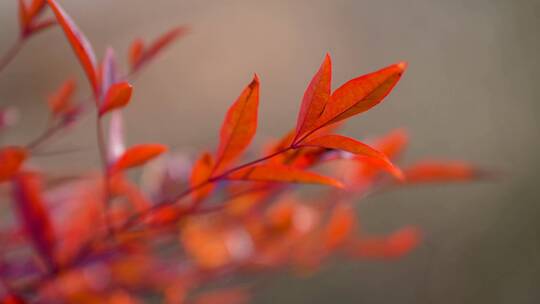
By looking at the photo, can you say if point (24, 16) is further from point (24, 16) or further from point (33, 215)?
point (33, 215)

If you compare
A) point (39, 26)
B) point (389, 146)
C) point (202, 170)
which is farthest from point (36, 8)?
point (389, 146)

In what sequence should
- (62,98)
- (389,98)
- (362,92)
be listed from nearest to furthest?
(362,92), (62,98), (389,98)

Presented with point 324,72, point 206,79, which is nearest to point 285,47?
point 206,79

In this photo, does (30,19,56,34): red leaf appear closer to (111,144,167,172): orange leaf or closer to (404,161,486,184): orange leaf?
(111,144,167,172): orange leaf

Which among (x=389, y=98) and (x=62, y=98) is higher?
(x=62, y=98)

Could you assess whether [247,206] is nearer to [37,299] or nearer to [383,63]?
[37,299]

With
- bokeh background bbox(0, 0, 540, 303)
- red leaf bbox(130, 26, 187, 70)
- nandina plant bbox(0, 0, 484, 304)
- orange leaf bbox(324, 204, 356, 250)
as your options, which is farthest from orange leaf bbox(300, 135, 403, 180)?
bokeh background bbox(0, 0, 540, 303)

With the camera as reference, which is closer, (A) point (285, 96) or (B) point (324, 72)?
(B) point (324, 72)
